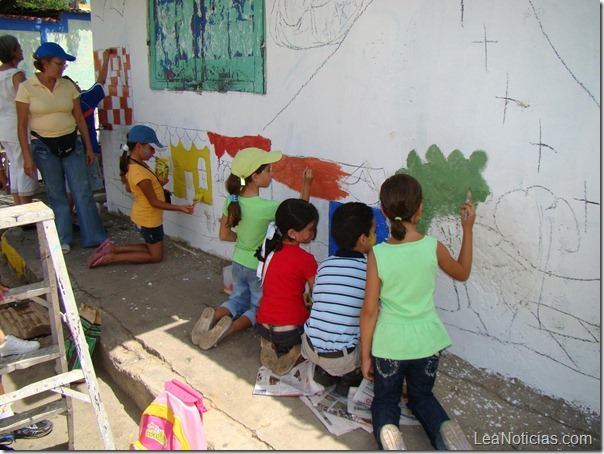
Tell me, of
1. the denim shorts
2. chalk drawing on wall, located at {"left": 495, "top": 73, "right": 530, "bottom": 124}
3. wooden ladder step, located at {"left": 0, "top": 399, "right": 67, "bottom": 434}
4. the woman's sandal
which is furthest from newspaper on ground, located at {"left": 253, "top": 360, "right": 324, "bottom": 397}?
the woman's sandal

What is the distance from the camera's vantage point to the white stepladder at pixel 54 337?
2.27 m

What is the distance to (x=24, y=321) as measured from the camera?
3877 mm

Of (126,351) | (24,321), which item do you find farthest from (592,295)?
(24,321)

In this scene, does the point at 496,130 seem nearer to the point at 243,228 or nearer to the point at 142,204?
the point at 243,228

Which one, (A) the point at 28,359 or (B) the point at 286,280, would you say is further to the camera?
(B) the point at 286,280

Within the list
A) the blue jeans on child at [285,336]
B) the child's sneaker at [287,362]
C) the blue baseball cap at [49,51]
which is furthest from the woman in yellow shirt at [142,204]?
the child's sneaker at [287,362]

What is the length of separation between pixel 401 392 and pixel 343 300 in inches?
19.8

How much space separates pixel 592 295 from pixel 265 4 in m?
2.74

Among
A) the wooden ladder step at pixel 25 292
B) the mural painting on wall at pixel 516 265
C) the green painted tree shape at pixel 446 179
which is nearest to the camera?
the wooden ladder step at pixel 25 292

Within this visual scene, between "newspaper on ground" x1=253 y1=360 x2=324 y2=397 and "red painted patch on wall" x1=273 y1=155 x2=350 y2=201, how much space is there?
3.61 ft

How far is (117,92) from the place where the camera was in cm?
560

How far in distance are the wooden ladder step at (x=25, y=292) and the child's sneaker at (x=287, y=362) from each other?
1.24 meters

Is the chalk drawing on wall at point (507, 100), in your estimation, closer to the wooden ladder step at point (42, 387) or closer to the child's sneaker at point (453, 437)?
the child's sneaker at point (453, 437)

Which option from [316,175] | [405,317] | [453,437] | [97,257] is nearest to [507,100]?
[405,317]
